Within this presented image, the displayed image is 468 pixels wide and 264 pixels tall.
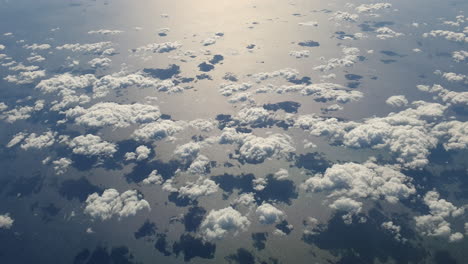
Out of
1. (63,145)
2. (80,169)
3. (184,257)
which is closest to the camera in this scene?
(184,257)

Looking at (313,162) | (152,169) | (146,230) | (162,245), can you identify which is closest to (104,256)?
(146,230)

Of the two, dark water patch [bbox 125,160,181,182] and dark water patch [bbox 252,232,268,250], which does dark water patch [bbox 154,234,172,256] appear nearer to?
dark water patch [bbox 252,232,268,250]

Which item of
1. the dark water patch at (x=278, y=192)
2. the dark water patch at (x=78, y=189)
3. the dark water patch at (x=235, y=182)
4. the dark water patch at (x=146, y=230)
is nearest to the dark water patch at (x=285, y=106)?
the dark water patch at (x=235, y=182)

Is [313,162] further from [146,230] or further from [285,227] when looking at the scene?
[146,230]

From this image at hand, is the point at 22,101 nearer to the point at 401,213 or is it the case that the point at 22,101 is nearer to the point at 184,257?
the point at 184,257

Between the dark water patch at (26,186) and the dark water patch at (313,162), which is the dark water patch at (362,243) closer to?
the dark water patch at (313,162)

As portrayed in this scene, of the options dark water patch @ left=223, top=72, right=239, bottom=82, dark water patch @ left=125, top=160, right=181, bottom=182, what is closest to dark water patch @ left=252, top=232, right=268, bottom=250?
dark water patch @ left=125, top=160, right=181, bottom=182

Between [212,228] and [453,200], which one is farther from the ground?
[453,200]

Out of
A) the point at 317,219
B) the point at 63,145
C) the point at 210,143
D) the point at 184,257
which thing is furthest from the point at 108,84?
the point at 317,219
